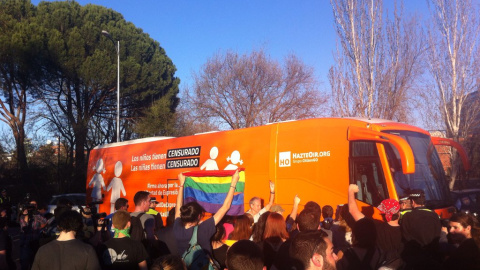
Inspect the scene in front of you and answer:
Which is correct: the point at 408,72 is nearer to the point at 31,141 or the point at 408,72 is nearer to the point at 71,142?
the point at 71,142

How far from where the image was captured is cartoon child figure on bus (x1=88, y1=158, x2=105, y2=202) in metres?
16.4

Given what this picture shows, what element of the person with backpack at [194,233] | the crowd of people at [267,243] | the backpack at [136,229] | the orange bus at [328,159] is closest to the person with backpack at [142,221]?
the backpack at [136,229]

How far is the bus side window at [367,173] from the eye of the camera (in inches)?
317

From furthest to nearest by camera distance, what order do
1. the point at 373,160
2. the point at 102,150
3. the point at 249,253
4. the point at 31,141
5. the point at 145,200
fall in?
the point at 31,141, the point at 102,150, the point at 373,160, the point at 145,200, the point at 249,253

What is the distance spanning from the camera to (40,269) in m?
4.09

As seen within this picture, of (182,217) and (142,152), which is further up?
(142,152)

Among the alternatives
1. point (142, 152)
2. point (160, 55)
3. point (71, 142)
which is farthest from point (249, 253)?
point (160, 55)

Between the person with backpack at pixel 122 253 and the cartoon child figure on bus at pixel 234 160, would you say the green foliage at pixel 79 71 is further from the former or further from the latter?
the person with backpack at pixel 122 253

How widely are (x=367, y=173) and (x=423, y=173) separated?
3.48 feet

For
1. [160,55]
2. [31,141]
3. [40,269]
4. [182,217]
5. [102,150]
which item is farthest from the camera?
[160,55]

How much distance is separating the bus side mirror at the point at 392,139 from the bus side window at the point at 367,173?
0.20 metres

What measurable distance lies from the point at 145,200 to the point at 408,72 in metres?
18.7

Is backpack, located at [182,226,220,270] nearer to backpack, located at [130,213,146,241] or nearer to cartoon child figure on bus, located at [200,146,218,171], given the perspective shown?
backpack, located at [130,213,146,241]

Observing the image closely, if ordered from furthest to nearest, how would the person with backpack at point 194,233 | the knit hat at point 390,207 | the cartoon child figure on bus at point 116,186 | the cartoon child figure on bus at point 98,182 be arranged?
the cartoon child figure on bus at point 98,182 < the cartoon child figure on bus at point 116,186 < the knit hat at point 390,207 < the person with backpack at point 194,233
